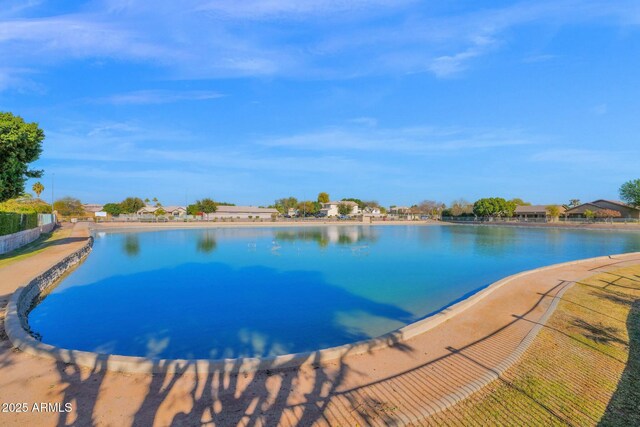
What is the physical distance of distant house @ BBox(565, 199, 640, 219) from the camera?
2570 inches

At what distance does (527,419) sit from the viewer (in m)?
4.21

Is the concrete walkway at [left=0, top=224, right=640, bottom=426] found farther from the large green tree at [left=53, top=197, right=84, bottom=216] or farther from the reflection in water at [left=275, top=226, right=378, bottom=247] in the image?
the large green tree at [left=53, top=197, right=84, bottom=216]

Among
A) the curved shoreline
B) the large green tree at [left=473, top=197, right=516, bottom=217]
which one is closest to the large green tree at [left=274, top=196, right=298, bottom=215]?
the large green tree at [left=473, top=197, right=516, bottom=217]

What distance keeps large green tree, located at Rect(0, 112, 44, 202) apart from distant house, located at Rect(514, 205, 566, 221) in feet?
273

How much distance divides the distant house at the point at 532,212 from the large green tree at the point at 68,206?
107 metres

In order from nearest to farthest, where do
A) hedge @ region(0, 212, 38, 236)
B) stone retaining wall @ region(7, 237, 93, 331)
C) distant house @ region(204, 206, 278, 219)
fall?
1. stone retaining wall @ region(7, 237, 93, 331)
2. hedge @ region(0, 212, 38, 236)
3. distant house @ region(204, 206, 278, 219)

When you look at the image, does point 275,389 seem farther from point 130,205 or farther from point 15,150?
point 130,205

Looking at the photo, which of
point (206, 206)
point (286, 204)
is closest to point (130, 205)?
point (206, 206)

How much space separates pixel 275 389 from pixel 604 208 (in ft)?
289

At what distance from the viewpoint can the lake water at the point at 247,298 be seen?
8891 mm

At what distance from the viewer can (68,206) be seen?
85625 mm

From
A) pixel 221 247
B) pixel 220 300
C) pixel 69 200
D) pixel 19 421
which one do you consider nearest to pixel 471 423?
pixel 19 421

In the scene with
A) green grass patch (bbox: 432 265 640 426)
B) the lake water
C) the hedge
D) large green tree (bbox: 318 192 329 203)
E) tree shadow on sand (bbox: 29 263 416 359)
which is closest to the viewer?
green grass patch (bbox: 432 265 640 426)

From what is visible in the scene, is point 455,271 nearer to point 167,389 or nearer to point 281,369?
point 281,369
